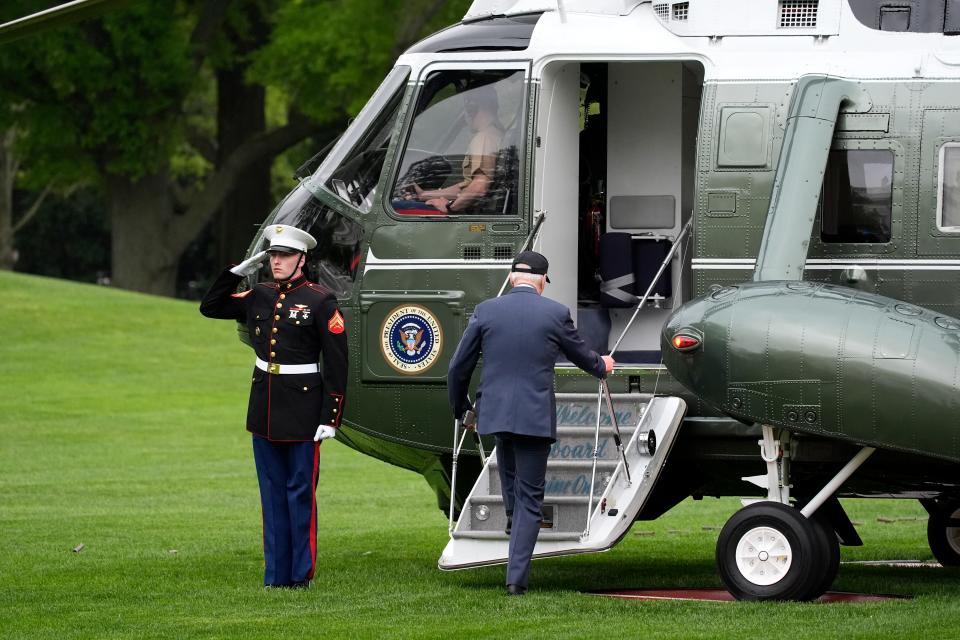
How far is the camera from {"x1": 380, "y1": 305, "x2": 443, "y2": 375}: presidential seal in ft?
33.2

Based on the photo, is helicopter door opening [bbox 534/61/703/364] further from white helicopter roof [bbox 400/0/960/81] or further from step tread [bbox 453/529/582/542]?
step tread [bbox 453/529/582/542]

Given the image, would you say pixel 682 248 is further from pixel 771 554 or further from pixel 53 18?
pixel 53 18

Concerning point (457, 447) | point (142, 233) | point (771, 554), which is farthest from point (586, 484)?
point (142, 233)

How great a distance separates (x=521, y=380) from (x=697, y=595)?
1595 mm

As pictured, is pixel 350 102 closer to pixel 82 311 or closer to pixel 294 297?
pixel 82 311

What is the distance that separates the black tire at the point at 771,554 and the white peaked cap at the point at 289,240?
9.29 feet

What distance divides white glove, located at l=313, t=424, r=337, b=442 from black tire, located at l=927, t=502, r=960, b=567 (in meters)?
Result: 4.25

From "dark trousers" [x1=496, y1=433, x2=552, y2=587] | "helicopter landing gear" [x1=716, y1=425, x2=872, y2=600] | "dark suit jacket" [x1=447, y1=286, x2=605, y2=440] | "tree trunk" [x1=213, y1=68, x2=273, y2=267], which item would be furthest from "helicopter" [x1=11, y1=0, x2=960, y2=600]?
"tree trunk" [x1=213, y1=68, x2=273, y2=267]

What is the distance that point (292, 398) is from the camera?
952 cm

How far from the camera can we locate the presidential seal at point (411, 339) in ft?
33.2

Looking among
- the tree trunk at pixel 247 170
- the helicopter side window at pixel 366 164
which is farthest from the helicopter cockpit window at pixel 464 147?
the tree trunk at pixel 247 170

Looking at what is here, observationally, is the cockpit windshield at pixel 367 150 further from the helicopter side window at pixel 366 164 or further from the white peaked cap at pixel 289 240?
the white peaked cap at pixel 289 240

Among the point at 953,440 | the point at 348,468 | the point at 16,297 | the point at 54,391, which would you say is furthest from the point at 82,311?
the point at 953,440

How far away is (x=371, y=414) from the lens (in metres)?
10.3
